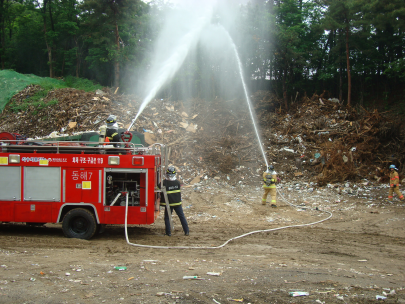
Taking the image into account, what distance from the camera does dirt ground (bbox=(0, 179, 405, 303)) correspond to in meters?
4.42

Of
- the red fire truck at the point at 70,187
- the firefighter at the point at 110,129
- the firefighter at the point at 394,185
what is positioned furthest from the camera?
the firefighter at the point at 394,185

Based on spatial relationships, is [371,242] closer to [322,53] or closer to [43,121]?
[43,121]

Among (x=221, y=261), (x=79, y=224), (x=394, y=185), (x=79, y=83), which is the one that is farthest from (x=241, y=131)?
(x=79, y=83)

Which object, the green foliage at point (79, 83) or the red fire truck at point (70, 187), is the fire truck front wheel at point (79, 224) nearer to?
the red fire truck at point (70, 187)

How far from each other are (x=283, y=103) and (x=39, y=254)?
69.1 feet

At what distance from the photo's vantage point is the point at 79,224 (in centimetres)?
750

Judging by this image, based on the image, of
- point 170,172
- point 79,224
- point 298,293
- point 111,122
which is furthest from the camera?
point 111,122

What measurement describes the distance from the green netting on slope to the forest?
6.09 m

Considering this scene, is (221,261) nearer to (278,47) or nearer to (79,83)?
(278,47)

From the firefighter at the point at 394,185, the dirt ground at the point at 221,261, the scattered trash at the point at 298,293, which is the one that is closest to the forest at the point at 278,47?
the firefighter at the point at 394,185

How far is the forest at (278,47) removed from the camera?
22.3m

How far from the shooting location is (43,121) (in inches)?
763

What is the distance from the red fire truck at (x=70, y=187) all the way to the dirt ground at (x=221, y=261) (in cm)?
56

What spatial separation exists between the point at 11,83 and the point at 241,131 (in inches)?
709
